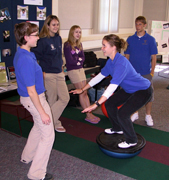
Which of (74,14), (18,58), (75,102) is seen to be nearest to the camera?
(18,58)

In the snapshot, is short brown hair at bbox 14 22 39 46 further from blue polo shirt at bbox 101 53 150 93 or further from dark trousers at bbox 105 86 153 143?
dark trousers at bbox 105 86 153 143

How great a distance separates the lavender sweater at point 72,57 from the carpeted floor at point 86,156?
0.91 meters

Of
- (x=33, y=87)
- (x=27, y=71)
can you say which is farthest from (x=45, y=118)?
(x=27, y=71)

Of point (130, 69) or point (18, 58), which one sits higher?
point (18, 58)

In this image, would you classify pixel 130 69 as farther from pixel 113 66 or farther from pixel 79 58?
pixel 79 58

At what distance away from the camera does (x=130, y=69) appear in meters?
2.32

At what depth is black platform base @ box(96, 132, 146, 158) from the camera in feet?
8.09

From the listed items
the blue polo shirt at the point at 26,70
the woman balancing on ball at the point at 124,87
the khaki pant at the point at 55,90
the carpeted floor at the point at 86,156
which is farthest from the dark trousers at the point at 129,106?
the blue polo shirt at the point at 26,70

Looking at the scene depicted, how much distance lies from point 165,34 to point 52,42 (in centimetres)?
463

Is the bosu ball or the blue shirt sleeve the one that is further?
the bosu ball

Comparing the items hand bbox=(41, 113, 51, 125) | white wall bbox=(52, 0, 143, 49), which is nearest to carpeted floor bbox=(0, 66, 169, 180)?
hand bbox=(41, 113, 51, 125)

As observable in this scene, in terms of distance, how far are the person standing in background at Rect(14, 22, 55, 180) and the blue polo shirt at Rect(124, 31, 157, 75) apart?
186cm

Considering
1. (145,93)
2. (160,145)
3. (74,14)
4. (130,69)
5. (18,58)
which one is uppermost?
(74,14)

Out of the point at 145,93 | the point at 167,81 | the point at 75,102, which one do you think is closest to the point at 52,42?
the point at 145,93
